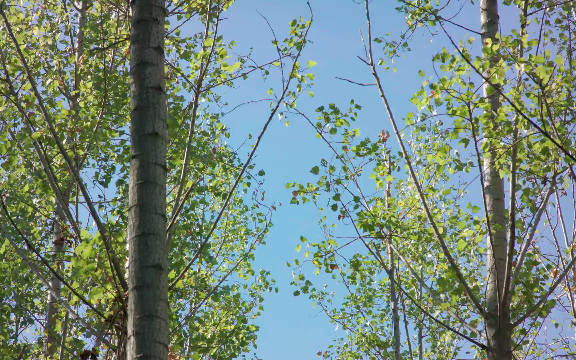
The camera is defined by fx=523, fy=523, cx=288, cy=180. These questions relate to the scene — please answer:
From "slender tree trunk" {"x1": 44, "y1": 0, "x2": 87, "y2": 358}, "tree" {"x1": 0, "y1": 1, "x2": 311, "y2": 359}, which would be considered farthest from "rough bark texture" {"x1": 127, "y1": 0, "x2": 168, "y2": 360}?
"slender tree trunk" {"x1": 44, "y1": 0, "x2": 87, "y2": 358}

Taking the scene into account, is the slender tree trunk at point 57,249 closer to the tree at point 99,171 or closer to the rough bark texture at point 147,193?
the tree at point 99,171

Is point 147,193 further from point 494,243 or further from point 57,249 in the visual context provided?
point 57,249

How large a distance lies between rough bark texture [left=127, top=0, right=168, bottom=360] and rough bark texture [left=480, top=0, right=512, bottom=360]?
8.10 feet

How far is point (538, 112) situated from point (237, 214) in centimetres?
792

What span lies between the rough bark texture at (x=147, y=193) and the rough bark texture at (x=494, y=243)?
2.47m

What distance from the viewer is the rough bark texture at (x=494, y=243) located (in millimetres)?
3891

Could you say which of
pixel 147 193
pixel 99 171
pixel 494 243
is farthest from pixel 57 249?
pixel 494 243

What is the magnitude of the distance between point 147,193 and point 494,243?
122 inches

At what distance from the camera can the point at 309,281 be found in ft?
21.6

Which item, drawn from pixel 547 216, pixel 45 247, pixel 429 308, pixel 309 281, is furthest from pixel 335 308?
pixel 45 247

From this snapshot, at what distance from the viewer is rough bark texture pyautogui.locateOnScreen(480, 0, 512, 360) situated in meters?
3.89

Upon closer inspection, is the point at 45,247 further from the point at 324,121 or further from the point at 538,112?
the point at 538,112

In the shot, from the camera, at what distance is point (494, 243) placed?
4441mm

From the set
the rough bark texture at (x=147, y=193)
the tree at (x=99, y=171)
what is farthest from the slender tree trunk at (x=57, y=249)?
the rough bark texture at (x=147, y=193)
